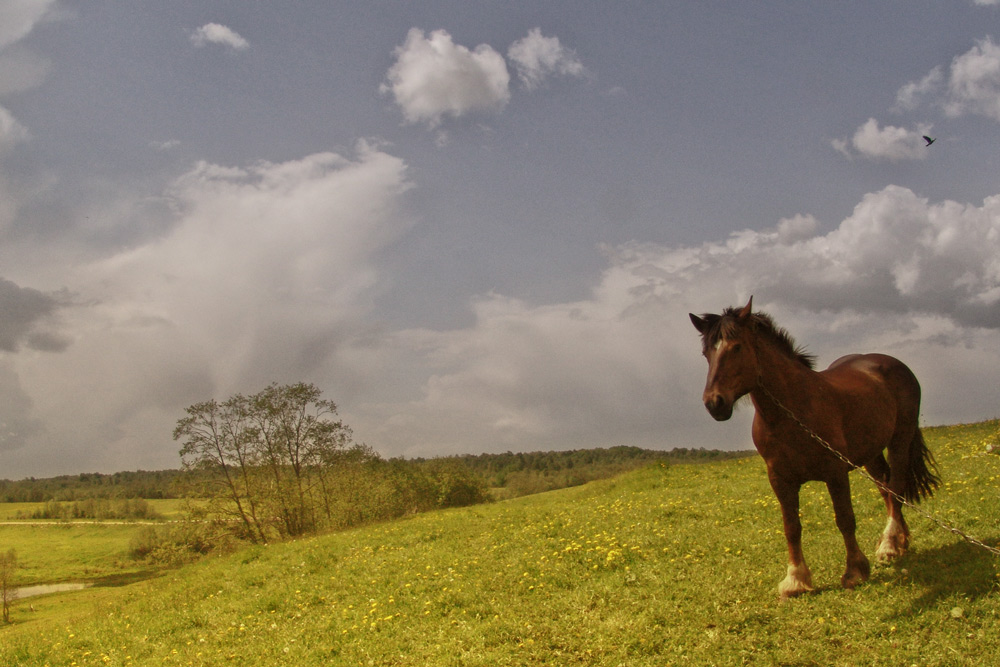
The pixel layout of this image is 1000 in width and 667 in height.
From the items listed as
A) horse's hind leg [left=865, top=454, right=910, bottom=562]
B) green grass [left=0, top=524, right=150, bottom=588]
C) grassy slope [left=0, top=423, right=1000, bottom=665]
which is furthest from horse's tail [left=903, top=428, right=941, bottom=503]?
green grass [left=0, top=524, right=150, bottom=588]

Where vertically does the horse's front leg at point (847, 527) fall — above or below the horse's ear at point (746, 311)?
below

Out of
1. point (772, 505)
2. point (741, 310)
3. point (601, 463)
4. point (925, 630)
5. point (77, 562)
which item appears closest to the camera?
point (925, 630)

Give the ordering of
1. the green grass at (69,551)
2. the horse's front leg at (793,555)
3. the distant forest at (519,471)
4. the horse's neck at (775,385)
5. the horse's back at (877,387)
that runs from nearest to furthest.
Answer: the horse's neck at (775,385) → the horse's front leg at (793,555) → the horse's back at (877,387) → the distant forest at (519,471) → the green grass at (69,551)

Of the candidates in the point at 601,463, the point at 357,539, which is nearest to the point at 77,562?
the point at 601,463

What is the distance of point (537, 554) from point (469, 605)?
3.10 meters

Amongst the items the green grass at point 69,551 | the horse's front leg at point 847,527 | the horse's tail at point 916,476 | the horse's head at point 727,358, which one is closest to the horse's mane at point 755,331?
the horse's head at point 727,358

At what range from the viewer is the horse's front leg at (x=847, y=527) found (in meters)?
7.33

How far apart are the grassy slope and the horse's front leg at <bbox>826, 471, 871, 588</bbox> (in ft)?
0.71

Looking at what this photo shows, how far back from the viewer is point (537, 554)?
1258 cm

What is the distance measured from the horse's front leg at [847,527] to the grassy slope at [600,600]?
0.71 feet

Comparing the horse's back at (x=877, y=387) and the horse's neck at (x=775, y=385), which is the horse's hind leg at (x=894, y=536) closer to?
the horse's back at (x=877, y=387)

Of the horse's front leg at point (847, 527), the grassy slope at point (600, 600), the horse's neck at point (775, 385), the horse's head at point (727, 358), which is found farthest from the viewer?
the horse's front leg at point (847, 527)

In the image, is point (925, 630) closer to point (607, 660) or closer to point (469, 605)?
point (607, 660)

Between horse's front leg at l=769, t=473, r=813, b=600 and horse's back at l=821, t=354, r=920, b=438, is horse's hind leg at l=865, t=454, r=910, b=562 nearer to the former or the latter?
horse's back at l=821, t=354, r=920, b=438
